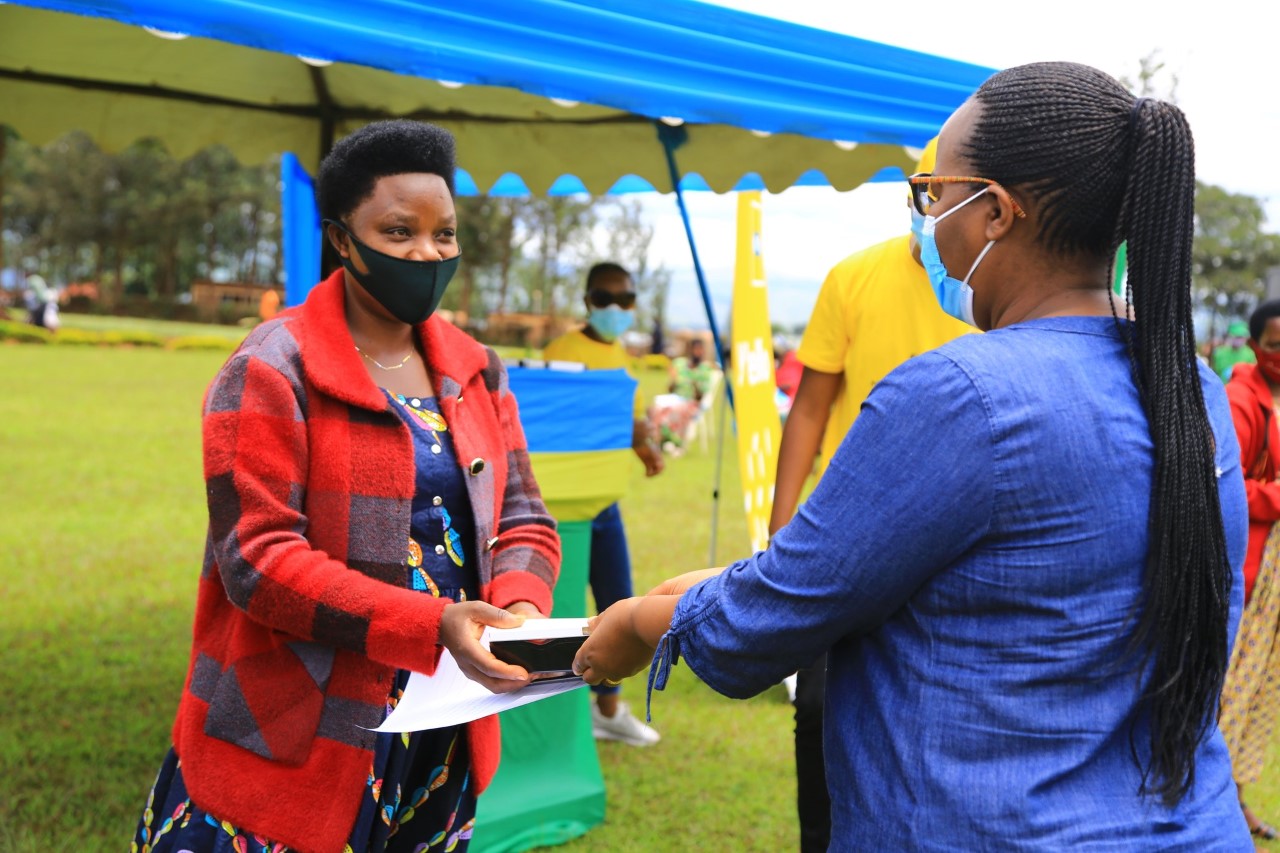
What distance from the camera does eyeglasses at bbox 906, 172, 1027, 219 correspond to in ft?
3.92

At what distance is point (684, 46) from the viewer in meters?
2.87

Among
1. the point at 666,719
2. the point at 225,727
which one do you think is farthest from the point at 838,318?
the point at 666,719

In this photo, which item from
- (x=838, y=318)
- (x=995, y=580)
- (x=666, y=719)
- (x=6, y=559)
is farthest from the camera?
(x=6, y=559)

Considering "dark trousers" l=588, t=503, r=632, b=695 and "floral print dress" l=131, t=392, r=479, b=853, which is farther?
"dark trousers" l=588, t=503, r=632, b=695

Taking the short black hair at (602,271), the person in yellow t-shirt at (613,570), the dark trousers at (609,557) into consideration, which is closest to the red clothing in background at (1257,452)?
the person in yellow t-shirt at (613,570)

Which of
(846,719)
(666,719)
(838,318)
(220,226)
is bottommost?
(666,719)

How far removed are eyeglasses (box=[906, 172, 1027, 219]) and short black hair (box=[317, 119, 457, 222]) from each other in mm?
901

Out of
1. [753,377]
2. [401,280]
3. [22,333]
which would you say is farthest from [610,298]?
[22,333]

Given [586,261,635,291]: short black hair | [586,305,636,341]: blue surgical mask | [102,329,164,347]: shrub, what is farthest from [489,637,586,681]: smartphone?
[102,329,164,347]: shrub

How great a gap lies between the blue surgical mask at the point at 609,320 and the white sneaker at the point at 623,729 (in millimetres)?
1767

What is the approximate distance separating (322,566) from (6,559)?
6183 millimetres

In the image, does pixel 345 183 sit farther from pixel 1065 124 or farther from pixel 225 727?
pixel 1065 124

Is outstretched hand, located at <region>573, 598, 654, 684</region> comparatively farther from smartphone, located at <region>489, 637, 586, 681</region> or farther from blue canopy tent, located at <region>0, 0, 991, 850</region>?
blue canopy tent, located at <region>0, 0, 991, 850</region>

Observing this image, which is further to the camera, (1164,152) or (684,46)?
(684,46)
